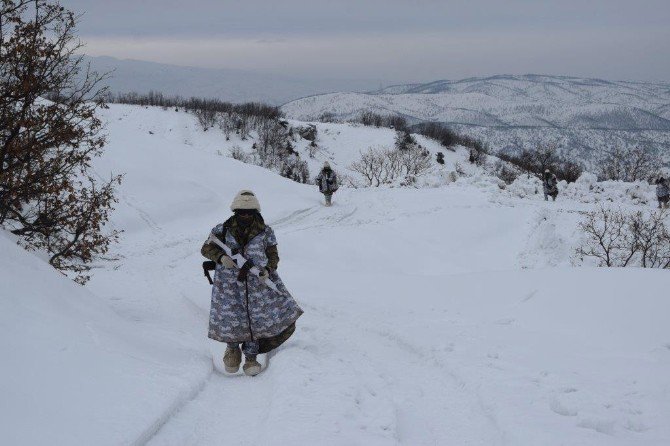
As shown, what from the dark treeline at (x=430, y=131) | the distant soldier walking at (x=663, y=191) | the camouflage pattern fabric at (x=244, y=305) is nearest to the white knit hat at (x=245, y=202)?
the camouflage pattern fabric at (x=244, y=305)

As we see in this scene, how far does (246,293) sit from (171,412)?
1663mm

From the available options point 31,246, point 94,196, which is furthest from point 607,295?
point 31,246

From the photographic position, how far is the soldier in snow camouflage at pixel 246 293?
5121 mm

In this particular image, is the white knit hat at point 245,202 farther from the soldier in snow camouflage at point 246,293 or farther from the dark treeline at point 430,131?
the dark treeline at point 430,131

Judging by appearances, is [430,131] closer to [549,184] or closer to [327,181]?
[549,184]

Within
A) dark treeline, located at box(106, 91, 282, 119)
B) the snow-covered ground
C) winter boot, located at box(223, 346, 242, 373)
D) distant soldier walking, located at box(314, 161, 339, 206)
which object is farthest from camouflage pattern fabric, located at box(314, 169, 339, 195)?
dark treeline, located at box(106, 91, 282, 119)

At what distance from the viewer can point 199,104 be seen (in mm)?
97125

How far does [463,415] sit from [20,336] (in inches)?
141

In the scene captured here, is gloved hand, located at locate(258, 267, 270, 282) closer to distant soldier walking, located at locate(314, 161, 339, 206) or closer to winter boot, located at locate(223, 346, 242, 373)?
winter boot, located at locate(223, 346, 242, 373)

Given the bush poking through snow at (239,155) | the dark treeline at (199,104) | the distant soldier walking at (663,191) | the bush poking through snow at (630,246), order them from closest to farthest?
the bush poking through snow at (630,246) < the distant soldier walking at (663,191) < the bush poking through snow at (239,155) < the dark treeline at (199,104)

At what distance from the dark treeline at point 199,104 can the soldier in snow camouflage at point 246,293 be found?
287 feet

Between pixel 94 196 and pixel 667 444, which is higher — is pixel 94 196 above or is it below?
above

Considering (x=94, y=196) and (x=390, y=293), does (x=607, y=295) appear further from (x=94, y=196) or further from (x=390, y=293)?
(x=94, y=196)

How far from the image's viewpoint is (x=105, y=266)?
37.2ft
